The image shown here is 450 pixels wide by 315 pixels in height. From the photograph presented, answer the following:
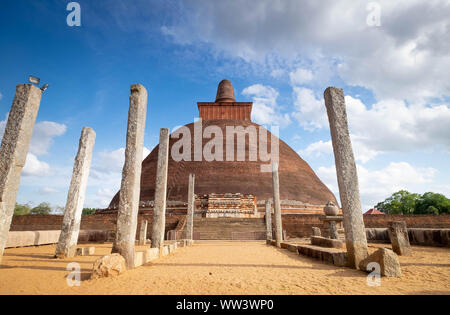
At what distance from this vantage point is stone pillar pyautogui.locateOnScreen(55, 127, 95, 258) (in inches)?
235

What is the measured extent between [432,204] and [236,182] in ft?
102

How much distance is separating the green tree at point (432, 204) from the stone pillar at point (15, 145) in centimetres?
4530

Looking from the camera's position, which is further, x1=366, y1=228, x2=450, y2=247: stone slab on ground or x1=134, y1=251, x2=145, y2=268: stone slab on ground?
x1=366, y1=228, x2=450, y2=247: stone slab on ground

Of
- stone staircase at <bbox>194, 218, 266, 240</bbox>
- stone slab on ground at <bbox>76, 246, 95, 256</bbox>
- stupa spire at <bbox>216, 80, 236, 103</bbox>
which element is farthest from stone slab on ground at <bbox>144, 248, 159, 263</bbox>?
stupa spire at <bbox>216, 80, 236, 103</bbox>

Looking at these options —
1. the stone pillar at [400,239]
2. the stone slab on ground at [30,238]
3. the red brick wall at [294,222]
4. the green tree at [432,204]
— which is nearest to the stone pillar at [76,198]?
the stone slab on ground at [30,238]

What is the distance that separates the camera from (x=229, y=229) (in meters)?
16.4

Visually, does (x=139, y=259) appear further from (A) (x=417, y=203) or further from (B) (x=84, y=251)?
(A) (x=417, y=203)

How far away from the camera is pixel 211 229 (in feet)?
53.9

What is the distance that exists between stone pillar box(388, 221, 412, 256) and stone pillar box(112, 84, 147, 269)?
640 cm

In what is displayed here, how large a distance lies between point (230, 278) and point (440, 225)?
18844mm

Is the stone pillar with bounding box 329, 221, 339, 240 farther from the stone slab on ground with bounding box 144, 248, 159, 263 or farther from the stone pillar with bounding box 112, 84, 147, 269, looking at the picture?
the stone pillar with bounding box 112, 84, 147, 269

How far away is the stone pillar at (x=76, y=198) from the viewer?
597 centimetres

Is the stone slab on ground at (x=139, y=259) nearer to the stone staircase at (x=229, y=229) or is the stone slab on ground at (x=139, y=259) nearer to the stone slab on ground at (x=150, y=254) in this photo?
the stone slab on ground at (x=150, y=254)

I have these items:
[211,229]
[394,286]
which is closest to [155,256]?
[394,286]
